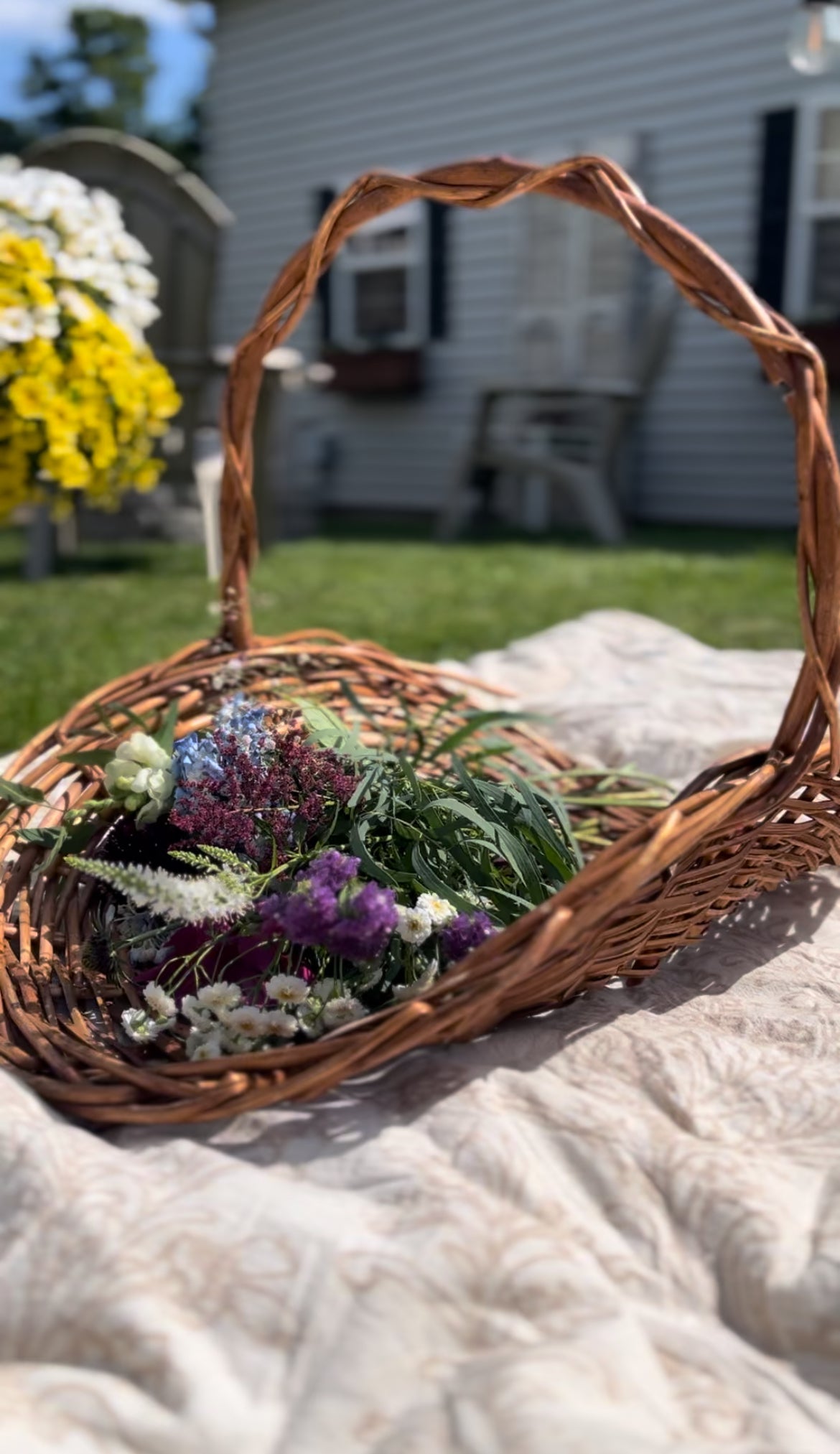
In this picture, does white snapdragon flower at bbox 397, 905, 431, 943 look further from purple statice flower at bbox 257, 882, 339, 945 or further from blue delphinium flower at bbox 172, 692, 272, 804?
blue delphinium flower at bbox 172, 692, 272, 804

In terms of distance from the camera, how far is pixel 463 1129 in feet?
2.55

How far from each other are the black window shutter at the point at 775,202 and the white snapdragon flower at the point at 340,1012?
5.24 metres

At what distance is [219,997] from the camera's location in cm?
86

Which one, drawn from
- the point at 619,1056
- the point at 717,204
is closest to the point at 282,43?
the point at 717,204

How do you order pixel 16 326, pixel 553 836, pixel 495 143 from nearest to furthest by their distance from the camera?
pixel 553 836 → pixel 16 326 → pixel 495 143

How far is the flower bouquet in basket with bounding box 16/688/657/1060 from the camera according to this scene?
854mm

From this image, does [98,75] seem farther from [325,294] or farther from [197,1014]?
[197,1014]

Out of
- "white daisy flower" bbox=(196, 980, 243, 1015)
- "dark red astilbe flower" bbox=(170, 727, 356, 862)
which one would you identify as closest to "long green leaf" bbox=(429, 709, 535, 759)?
"dark red astilbe flower" bbox=(170, 727, 356, 862)

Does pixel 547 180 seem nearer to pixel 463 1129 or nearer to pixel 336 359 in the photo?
pixel 463 1129

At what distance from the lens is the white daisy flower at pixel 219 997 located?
86 centimetres

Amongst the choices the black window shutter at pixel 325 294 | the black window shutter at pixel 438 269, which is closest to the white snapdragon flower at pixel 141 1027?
the black window shutter at pixel 438 269

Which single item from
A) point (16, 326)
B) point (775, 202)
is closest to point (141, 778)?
point (16, 326)

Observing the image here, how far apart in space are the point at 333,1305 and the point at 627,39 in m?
6.58

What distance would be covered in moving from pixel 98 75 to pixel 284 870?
20302 mm
